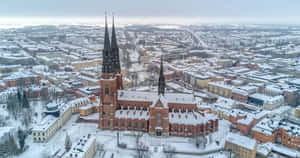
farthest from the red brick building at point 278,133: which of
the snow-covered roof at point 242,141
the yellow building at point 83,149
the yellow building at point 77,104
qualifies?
the yellow building at point 77,104

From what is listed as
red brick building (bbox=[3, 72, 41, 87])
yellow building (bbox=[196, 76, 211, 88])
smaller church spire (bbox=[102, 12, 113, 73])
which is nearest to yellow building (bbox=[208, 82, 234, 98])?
yellow building (bbox=[196, 76, 211, 88])

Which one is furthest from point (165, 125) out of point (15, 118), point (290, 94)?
point (290, 94)

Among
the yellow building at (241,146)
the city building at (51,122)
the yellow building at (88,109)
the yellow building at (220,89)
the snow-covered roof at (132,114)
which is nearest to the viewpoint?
the yellow building at (241,146)

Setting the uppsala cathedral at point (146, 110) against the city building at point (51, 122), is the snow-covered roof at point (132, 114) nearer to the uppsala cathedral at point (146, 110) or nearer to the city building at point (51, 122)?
the uppsala cathedral at point (146, 110)

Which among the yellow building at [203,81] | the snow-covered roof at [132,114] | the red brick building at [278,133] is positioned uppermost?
the yellow building at [203,81]

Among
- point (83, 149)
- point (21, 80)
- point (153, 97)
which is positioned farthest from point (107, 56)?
point (21, 80)

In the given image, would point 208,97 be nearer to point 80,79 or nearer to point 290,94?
point 290,94

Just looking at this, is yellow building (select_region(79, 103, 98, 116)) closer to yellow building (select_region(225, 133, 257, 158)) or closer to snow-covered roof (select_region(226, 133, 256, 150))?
yellow building (select_region(225, 133, 257, 158))
